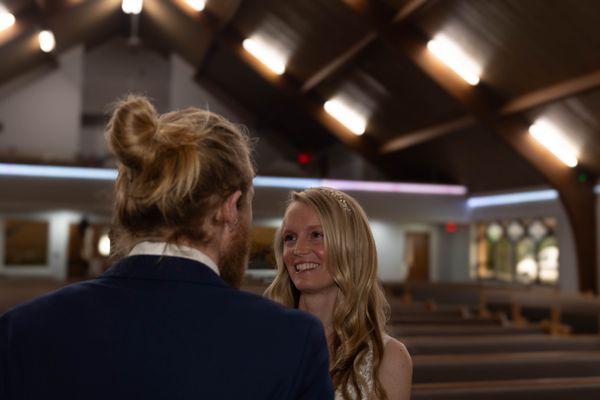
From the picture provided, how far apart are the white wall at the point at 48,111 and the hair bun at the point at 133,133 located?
54.0ft

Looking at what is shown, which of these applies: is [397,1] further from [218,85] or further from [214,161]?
[214,161]

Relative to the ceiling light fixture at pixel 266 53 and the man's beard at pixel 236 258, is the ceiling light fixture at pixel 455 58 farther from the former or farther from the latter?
the man's beard at pixel 236 258

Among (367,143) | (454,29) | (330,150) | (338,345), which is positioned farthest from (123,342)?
(330,150)

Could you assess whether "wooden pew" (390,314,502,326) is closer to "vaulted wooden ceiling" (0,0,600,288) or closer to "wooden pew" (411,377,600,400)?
"wooden pew" (411,377,600,400)

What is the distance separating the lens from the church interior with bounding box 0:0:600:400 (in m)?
9.54

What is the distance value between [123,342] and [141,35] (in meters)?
18.0

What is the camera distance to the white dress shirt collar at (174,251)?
3.19ft

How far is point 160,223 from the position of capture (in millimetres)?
972

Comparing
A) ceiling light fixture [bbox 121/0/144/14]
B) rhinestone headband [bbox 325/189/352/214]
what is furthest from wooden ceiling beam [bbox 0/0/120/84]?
rhinestone headband [bbox 325/189/352/214]

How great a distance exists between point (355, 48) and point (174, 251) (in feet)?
38.5

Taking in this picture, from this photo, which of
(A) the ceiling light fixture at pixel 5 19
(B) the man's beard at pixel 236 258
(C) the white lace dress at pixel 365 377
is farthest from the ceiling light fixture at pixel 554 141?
(B) the man's beard at pixel 236 258

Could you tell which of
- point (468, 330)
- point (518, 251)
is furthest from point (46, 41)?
point (468, 330)

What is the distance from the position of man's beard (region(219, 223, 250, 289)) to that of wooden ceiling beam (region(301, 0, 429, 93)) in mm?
9842

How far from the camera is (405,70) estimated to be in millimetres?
12305
